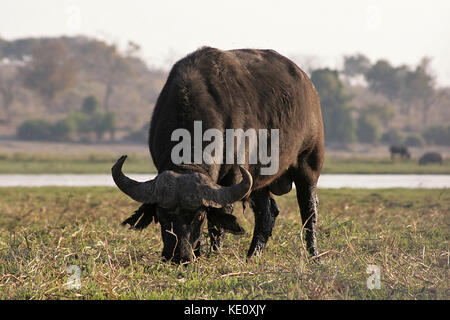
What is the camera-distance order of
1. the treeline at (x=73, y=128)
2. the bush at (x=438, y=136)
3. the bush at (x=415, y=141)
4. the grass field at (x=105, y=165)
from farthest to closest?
the bush at (x=438, y=136) < the bush at (x=415, y=141) < the treeline at (x=73, y=128) < the grass field at (x=105, y=165)

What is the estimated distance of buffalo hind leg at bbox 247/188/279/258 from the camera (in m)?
7.21

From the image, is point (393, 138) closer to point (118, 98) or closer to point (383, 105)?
point (383, 105)

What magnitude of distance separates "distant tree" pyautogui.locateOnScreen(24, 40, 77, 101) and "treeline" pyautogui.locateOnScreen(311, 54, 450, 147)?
93.9 ft

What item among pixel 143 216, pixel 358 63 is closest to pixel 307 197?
pixel 143 216

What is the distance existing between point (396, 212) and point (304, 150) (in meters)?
4.77

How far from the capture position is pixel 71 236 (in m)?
7.52

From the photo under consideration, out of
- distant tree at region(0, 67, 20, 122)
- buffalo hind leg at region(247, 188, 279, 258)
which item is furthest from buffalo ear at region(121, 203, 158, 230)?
distant tree at region(0, 67, 20, 122)

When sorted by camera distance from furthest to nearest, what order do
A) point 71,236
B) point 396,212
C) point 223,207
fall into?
1. point 396,212
2. point 71,236
3. point 223,207

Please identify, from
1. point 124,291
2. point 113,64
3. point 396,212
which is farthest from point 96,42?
point 124,291

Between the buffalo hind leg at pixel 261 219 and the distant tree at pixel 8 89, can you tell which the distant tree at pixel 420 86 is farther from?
the buffalo hind leg at pixel 261 219

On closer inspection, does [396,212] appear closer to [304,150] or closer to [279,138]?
[304,150]

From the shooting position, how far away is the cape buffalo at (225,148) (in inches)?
216

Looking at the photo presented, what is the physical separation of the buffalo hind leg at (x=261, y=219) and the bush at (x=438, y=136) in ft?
179

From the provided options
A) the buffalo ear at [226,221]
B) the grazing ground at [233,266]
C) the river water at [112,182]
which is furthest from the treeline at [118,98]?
the buffalo ear at [226,221]
